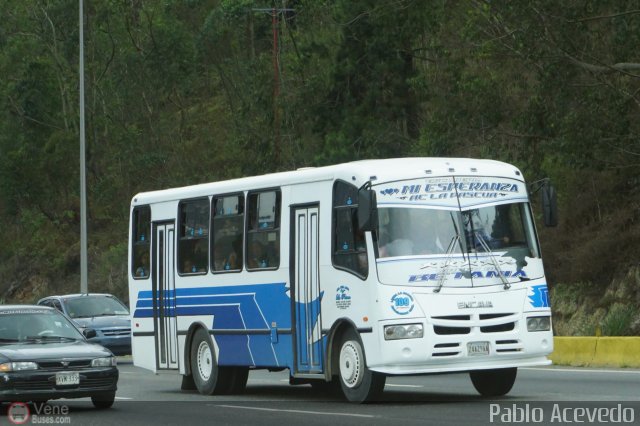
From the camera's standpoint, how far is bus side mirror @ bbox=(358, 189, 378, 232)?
16703 millimetres

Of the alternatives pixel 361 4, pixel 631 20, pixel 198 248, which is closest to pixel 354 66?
pixel 361 4

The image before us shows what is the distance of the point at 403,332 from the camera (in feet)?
54.6

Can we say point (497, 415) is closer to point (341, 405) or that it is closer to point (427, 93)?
point (341, 405)

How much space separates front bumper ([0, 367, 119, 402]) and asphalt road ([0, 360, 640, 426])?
285mm

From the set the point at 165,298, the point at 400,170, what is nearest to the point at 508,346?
the point at 400,170

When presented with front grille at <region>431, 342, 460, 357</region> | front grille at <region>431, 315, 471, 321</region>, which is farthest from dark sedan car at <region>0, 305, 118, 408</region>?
front grille at <region>431, 315, 471, 321</region>

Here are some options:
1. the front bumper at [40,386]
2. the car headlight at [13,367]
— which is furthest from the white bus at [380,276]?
the car headlight at [13,367]

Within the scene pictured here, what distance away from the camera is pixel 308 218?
18.8 metres

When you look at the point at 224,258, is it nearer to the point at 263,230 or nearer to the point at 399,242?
the point at 263,230

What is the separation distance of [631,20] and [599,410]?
15.1 meters

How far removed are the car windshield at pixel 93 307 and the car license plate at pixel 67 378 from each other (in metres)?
→ 15.3

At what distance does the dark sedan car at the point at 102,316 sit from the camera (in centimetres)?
3159

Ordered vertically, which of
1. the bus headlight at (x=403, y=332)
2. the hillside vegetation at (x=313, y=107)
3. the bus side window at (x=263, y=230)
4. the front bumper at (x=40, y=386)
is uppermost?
the hillside vegetation at (x=313, y=107)

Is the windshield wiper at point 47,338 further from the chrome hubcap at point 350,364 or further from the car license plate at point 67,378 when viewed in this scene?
the chrome hubcap at point 350,364
